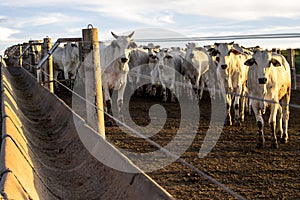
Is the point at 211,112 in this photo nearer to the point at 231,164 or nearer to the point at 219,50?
the point at 219,50

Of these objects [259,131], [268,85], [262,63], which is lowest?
[259,131]

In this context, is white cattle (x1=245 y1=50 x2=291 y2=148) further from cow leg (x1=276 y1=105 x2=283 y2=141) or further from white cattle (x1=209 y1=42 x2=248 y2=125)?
white cattle (x1=209 y1=42 x2=248 y2=125)

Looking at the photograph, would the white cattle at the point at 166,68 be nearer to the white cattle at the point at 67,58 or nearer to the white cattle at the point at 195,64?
the white cattle at the point at 195,64

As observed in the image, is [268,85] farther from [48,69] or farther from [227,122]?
[48,69]

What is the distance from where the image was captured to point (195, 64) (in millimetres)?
19281

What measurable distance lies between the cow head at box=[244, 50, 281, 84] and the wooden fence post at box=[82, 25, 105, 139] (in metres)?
3.95

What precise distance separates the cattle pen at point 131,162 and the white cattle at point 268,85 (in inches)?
16.1

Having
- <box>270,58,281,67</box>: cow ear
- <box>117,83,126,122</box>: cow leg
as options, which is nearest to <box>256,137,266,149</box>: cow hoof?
<box>270,58,281,67</box>: cow ear

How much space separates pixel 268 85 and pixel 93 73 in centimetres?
452

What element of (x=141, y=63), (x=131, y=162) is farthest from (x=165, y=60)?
(x=131, y=162)

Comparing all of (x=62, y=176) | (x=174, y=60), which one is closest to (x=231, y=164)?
(x=62, y=176)

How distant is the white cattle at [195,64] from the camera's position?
63.3 ft

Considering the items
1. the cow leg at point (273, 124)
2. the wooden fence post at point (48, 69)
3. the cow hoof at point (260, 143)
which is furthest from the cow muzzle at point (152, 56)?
the cow hoof at point (260, 143)

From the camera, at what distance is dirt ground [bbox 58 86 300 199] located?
641 cm
